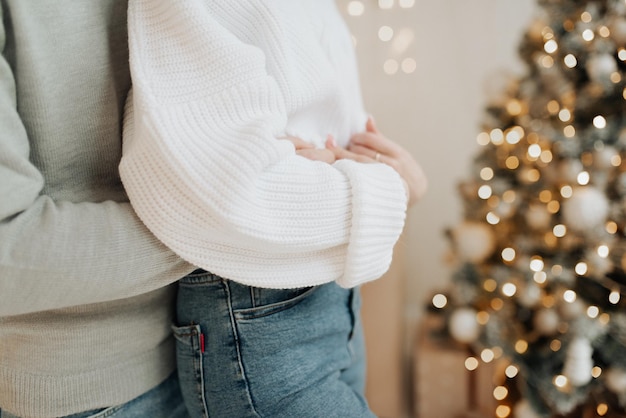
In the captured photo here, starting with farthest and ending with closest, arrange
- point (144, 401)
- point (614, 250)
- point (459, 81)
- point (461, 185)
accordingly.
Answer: point (459, 81) < point (461, 185) < point (614, 250) < point (144, 401)

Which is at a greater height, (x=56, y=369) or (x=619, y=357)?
(x=56, y=369)

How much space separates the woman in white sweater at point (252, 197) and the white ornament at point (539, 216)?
0.93 metres

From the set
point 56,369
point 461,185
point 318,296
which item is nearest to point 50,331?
point 56,369

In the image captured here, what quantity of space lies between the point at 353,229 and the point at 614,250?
3.65ft

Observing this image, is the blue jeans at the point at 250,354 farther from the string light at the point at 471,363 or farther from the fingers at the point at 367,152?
the string light at the point at 471,363

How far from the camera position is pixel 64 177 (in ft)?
1.92

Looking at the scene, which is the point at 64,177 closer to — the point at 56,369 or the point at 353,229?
the point at 56,369

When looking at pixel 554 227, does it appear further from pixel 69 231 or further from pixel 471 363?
pixel 69 231

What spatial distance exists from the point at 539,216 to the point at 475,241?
0.65ft

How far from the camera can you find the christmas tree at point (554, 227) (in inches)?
54.7

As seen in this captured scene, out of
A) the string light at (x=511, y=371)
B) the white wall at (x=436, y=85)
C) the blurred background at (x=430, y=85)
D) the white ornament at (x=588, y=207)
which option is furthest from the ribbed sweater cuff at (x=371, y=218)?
the white wall at (x=436, y=85)

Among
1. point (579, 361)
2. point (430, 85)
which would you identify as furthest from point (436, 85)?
point (579, 361)

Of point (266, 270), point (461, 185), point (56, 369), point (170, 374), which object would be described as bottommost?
point (461, 185)

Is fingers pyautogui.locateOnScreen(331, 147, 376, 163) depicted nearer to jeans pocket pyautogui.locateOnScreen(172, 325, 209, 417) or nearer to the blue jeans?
the blue jeans
